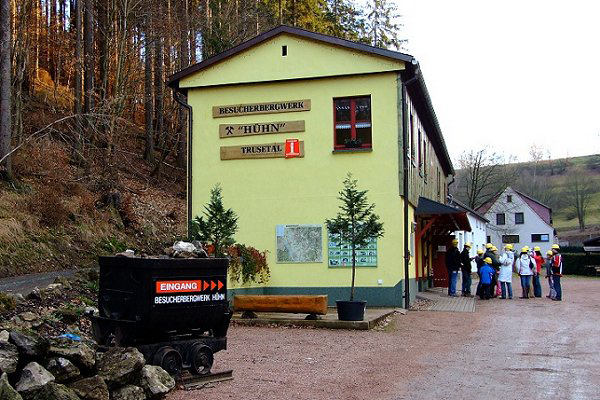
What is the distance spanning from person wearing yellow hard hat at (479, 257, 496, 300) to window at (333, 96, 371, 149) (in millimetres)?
7594

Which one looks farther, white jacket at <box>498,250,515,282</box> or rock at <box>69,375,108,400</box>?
white jacket at <box>498,250,515,282</box>

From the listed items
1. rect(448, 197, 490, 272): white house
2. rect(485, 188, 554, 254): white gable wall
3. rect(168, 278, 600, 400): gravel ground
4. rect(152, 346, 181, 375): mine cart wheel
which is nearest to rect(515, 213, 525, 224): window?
rect(485, 188, 554, 254): white gable wall

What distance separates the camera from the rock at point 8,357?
6181mm

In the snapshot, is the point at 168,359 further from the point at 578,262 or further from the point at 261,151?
the point at 578,262

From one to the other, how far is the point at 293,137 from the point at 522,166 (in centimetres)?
10447

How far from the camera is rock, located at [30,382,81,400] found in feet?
19.9

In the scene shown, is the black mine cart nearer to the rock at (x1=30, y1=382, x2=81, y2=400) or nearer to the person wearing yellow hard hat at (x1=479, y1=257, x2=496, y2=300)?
the rock at (x1=30, y1=382, x2=81, y2=400)

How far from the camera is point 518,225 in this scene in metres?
81.5

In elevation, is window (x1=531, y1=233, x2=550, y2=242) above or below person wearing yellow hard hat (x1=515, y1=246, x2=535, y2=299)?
above

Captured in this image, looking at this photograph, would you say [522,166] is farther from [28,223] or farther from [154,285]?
[154,285]

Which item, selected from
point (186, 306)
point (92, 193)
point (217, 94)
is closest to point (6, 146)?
point (92, 193)

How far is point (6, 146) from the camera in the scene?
2067 centimetres

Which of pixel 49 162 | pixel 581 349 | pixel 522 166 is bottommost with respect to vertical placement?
pixel 581 349

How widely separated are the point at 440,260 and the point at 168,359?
2246 cm
